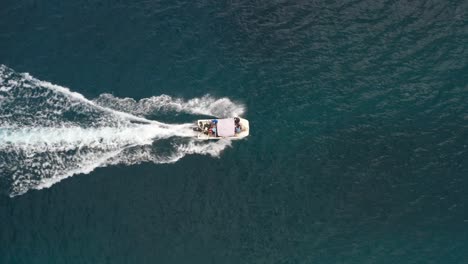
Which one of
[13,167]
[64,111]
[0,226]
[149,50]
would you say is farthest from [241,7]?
[0,226]

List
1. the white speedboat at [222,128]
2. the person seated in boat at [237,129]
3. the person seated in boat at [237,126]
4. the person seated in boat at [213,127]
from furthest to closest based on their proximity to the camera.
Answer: the person seated in boat at [213,127] < the person seated in boat at [237,129] < the person seated in boat at [237,126] < the white speedboat at [222,128]

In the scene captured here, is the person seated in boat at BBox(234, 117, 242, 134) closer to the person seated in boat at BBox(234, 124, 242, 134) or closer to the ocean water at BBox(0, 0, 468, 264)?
the person seated in boat at BBox(234, 124, 242, 134)

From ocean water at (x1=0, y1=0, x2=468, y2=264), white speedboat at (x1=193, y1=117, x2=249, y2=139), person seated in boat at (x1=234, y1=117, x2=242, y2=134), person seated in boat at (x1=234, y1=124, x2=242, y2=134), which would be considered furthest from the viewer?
person seated in boat at (x1=234, y1=124, x2=242, y2=134)

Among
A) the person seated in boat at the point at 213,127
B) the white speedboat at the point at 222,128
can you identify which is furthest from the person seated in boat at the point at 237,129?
the person seated in boat at the point at 213,127

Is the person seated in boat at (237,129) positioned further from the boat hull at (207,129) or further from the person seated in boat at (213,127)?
the person seated in boat at (213,127)

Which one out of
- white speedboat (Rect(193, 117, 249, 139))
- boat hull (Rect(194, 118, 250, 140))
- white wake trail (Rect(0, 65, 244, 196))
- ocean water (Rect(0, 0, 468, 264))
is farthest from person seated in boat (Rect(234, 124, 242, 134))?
white wake trail (Rect(0, 65, 244, 196))
